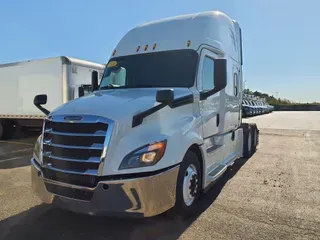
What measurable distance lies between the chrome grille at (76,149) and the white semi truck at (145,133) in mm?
12

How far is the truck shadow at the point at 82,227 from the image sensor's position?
3906mm

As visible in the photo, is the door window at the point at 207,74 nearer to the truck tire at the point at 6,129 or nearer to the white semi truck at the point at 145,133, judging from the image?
the white semi truck at the point at 145,133

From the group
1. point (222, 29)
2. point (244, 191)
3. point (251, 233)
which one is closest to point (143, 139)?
point (251, 233)

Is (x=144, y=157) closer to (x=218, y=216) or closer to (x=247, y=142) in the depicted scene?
(x=218, y=216)

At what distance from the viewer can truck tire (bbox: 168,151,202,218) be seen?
410 centimetres

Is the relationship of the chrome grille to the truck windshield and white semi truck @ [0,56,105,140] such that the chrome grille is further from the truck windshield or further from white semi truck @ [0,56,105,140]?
white semi truck @ [0,56,105,140]

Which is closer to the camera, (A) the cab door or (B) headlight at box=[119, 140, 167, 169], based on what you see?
(B) headlight at box=[119, 140, 167, 169]

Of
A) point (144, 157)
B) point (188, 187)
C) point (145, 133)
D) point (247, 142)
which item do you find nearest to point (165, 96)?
point (145, 133)

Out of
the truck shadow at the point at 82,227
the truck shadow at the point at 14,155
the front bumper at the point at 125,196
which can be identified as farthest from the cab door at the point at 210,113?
the truck shadow at the point at 14,155

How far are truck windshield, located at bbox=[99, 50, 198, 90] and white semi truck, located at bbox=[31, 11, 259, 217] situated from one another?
0.05 ft

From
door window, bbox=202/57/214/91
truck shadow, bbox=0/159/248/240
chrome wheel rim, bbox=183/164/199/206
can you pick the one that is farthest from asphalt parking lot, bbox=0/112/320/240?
door window, bbox=202/57/214/91

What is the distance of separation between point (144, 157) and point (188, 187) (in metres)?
1.11

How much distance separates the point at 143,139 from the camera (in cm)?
367

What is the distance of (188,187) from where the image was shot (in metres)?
4.37
